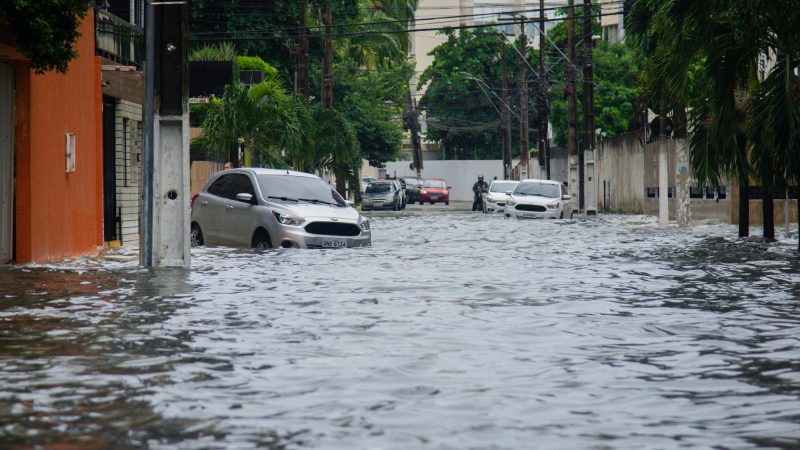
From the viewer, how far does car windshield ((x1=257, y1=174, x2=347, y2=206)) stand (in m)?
24.5

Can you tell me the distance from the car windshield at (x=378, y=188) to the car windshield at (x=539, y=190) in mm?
19215

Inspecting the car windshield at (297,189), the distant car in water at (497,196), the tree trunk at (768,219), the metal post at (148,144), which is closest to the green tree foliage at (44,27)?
the metal post at (148,144)

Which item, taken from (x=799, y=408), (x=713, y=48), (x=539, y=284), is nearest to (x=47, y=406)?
(x=799, y=408)

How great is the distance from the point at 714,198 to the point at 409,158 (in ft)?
343

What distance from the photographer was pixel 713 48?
84.2 ft

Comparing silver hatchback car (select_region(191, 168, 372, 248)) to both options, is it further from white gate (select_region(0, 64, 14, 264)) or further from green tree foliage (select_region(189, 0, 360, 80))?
green tree foliage (select_region(189, 0, 360, 80))

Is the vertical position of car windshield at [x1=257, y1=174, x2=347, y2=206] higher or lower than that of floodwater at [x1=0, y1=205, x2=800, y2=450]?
higher

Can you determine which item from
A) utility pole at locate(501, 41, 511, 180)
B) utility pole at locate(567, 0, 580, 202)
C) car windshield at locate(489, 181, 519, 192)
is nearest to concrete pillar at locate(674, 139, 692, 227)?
utility pole at locate(567, 0, 580, 202)

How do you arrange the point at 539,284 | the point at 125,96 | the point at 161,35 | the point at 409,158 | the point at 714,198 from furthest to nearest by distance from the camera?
1. the point at 409,158
2. the point at 714,198
3. the point at 125,96
4. the point at 161,35
5. the point at 539,284

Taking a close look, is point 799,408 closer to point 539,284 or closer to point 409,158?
point 539,284

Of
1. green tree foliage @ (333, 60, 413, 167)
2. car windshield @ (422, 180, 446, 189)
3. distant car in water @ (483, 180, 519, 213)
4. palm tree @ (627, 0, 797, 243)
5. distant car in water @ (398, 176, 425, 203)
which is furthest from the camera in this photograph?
distant car in water @ (398, 176, 425, 203)

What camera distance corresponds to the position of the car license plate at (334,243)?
23.9 metres

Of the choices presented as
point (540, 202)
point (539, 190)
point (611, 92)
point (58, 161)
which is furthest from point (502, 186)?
point (58, 161)

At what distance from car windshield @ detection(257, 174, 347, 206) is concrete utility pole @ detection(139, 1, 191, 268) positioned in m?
3.55
